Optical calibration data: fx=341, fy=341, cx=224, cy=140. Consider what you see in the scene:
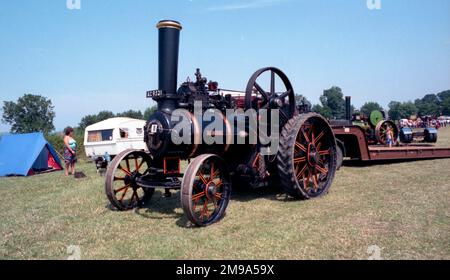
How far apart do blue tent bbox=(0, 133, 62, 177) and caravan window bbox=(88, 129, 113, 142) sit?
3187mm

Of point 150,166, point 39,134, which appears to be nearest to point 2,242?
point 150,166

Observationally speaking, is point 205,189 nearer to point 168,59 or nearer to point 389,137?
point 168,59

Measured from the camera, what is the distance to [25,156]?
35.2 ft

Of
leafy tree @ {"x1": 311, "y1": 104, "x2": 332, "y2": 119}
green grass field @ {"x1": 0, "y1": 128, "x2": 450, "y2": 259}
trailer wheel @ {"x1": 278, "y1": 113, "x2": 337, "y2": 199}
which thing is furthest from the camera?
leafy tree @ {"x1": 311, "y1": 104, "x2": 332, "y2": 119}

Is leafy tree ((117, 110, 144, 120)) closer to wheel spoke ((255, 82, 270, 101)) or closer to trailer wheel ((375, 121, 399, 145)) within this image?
trailer wheel ((375, 121, 399, 145))

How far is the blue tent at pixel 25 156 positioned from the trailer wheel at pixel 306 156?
856cm

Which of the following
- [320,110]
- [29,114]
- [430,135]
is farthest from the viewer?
[29,114]

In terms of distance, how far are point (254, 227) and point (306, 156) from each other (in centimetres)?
190

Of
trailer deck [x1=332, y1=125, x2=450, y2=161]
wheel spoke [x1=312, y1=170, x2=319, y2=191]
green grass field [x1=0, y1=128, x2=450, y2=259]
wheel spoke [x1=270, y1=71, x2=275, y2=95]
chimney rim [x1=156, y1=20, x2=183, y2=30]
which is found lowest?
green grass field [x1=0, y1=128, x2=450, y2=259]

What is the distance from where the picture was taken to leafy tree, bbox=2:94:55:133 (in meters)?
59.1

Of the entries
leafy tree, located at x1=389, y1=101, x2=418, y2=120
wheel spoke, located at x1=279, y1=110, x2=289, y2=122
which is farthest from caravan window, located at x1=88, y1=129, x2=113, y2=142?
leafy tree, located at x1=389, y1=101, x2=418, y2=120

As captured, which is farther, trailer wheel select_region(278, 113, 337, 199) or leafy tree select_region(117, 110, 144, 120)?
leafy tree select_region(117, 110, 144, 120)

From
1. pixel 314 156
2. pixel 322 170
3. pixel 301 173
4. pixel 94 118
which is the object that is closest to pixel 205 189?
pixel 301 173
